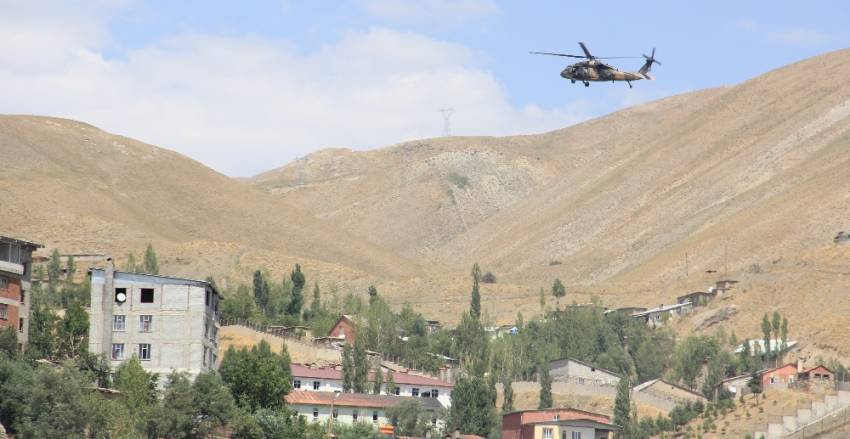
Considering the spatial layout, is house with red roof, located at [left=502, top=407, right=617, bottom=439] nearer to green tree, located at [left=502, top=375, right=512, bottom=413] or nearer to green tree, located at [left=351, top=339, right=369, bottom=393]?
green tree, located at [left=351, top=339, right=369, bottom=393]

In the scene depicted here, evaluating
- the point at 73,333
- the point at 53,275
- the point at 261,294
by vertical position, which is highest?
the point at 261,294

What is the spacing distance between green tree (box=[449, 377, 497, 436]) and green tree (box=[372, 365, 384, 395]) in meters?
8.16

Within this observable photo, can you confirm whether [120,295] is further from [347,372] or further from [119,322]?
[347,372]

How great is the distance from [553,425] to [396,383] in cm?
1870

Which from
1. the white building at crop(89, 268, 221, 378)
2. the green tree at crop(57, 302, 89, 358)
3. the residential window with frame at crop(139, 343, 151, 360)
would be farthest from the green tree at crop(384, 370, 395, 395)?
the green tree at crop(57, 302, 89, 358)

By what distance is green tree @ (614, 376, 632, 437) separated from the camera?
4727 inches

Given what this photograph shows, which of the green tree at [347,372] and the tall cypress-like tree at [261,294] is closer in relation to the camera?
the green tree at [347,372]

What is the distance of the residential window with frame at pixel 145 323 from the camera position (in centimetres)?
9456

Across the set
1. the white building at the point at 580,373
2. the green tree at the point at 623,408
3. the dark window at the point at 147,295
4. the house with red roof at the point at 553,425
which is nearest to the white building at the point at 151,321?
the dark window at the point at 147,295

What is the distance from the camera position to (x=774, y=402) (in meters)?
128

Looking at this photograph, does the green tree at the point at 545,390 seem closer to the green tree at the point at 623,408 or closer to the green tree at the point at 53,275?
the green tree at the point at 623,408

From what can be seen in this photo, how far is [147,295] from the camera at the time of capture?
313 ft

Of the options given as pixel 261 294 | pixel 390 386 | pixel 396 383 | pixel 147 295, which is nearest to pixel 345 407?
pixel 390 386

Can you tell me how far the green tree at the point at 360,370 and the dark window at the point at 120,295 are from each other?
992 inches
